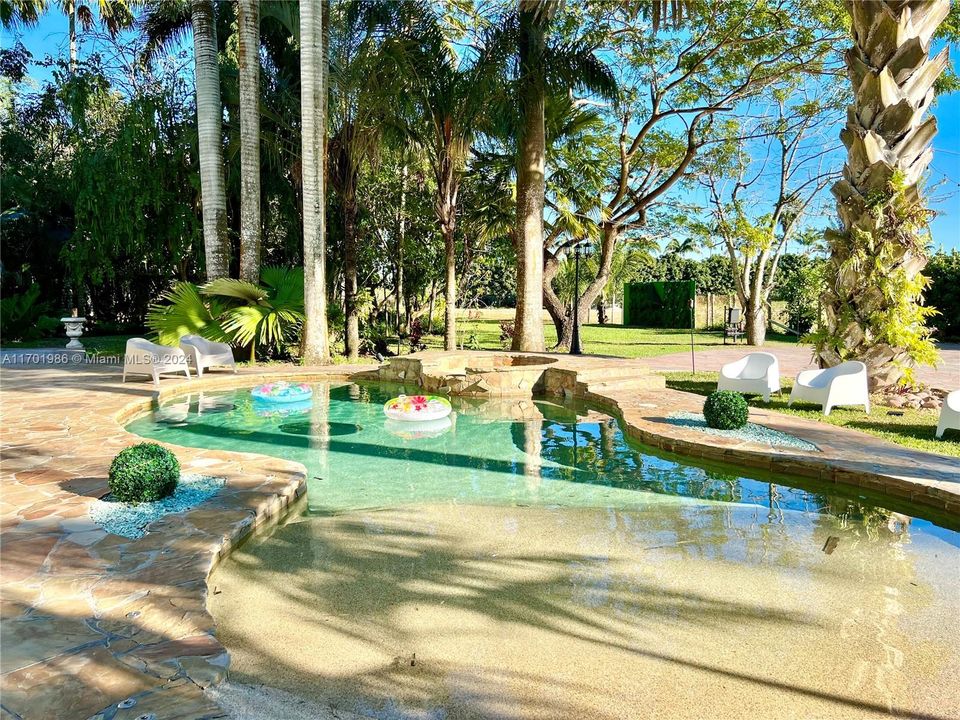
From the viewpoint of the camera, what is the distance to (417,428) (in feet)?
29.7

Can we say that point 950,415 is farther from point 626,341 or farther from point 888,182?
point 626,341

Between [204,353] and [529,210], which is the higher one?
[529,210]

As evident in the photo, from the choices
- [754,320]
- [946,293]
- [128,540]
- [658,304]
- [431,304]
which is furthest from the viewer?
[658,304]

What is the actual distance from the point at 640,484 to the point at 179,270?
55.9 feet

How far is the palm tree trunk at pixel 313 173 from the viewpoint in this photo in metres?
12.8

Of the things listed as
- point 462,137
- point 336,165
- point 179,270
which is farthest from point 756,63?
point 179,270

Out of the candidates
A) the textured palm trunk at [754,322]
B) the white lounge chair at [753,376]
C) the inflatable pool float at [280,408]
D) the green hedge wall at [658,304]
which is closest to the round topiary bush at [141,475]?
the inflatable pool float at [280,408]

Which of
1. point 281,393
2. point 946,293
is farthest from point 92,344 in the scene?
point 946,293

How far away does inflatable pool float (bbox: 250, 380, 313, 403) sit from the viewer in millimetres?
10578

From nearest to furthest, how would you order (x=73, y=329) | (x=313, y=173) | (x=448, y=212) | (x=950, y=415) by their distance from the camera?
(x=950, y=415)
(x=313, y=173)
(x=448, y=212)
(x=73, y=329)

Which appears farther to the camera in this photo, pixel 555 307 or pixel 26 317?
pixel 26 317

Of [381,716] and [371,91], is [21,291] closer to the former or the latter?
[371,91]

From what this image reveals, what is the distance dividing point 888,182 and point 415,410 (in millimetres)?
7812

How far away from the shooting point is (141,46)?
65.6ft
